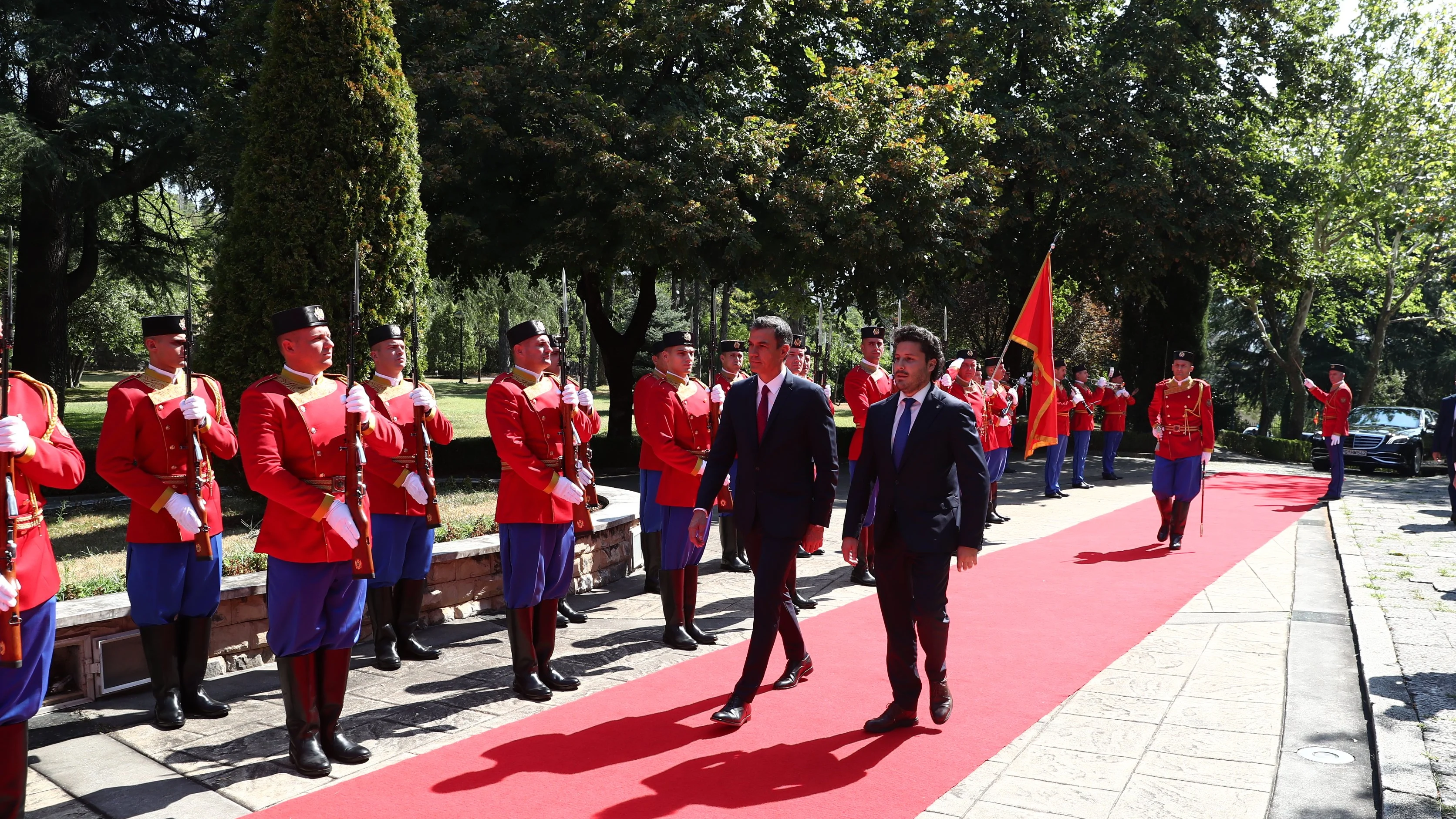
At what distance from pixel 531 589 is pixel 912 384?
2.32 meters

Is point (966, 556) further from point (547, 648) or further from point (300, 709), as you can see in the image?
point (300, 709)

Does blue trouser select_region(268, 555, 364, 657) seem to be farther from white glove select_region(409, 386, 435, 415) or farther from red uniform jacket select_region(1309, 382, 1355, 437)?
red uniform jacket select_region(1309, 382, 1355, 437)

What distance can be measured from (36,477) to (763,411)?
3215 mm

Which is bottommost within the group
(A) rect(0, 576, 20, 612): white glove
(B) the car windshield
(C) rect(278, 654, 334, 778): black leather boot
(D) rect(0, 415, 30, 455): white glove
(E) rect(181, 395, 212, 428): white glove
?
(C) rect(278, 654, 334, 778): black leather boot

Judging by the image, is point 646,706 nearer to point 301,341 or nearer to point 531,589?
point 531,589

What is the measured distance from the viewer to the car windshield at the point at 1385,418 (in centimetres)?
2266

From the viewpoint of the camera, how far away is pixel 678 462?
6.82 m

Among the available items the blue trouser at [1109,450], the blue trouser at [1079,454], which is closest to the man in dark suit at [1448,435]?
the blue trouser at [1079,454]

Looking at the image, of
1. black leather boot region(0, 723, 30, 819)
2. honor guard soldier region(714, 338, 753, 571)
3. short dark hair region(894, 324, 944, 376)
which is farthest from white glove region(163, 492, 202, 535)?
honor guard soldier region(714, 338, 753, 571)

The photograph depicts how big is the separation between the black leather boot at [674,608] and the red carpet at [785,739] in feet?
0.80

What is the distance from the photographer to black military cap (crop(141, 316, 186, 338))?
5207 millimetres

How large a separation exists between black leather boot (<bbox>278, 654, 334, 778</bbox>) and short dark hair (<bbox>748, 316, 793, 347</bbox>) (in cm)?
267

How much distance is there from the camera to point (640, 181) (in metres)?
14.6

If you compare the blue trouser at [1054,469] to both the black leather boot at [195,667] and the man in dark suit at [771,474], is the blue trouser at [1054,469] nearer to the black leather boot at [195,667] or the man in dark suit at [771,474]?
the man in dark suit at [771,474]
